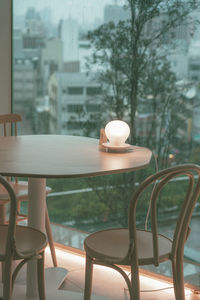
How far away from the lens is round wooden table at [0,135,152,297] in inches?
82.7

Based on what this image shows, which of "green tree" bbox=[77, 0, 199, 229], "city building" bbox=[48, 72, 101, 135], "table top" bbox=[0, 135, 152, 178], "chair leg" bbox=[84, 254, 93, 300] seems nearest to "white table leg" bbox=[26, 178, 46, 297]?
"table top" bbox=[0, 135, 152, 178]

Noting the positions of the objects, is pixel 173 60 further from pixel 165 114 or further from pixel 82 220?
pixel 82 220

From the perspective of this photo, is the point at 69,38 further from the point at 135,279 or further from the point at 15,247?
the point at 135,279

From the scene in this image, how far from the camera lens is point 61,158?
2.39 m

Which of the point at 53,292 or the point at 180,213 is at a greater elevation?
the point at 180,213

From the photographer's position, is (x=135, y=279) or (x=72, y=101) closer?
(x=135, y=279)

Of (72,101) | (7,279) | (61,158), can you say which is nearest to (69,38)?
(72,101)

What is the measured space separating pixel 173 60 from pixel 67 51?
925mm

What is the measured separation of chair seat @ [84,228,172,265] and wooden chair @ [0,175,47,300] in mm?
232

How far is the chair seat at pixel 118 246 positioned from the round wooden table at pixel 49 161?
1.19 feet

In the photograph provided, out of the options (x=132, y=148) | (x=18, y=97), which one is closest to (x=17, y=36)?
(x=18, y=97)

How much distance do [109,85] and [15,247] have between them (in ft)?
5.25

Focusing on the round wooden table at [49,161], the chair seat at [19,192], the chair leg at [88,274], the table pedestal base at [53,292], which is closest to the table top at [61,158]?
the round wooden table at [49,161]

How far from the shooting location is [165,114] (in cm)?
311
